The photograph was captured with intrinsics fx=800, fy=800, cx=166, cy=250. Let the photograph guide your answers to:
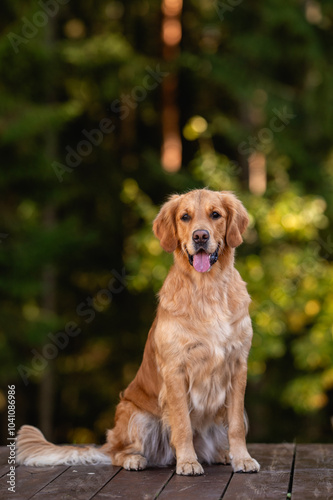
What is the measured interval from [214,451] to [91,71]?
345 inches

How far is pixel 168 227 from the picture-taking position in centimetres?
430

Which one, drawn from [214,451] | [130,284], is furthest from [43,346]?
[214,451]

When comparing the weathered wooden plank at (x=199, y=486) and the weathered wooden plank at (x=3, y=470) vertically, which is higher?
the weathered wooden plank at (x=199, y=486)

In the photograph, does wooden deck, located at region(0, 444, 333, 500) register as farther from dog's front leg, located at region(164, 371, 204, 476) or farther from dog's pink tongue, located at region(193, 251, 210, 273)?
dog's pink tongue, located at region(193, 251, 210, 273)

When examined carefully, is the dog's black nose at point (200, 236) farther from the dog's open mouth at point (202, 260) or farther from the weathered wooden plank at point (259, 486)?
the weathered wooden plank at point (259, 486)

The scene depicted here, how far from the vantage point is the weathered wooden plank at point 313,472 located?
11.5 ft

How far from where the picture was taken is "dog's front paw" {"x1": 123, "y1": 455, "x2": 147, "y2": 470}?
4.16 m

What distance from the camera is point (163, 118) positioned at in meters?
14.2

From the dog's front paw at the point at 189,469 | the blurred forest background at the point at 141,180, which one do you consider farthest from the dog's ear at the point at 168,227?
the blurred forest background at the point at 141,180

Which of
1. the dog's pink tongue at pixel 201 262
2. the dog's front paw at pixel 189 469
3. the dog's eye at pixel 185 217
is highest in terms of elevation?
the dog's eye at pixel 185 217

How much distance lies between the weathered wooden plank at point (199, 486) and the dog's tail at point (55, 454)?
1.97 feet

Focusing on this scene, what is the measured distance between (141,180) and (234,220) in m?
8.94

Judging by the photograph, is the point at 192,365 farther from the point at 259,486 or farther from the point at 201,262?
the point at 259,486

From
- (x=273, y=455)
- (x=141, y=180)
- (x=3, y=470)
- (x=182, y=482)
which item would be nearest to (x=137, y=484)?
(x=182, y=482)
